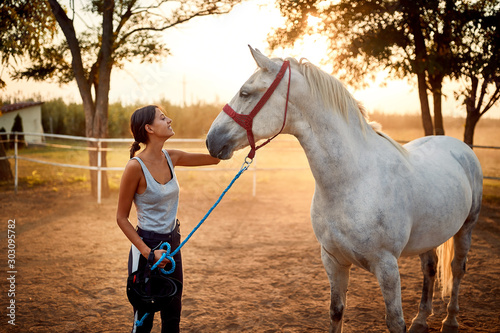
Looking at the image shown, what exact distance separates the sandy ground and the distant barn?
1450 centimetres

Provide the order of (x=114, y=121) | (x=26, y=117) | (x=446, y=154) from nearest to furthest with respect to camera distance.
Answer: (x=446, y=154)
(x=26, y=117)
(x=114, y=121)

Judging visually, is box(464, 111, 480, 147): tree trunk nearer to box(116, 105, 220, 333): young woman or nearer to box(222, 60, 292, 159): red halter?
box(222, 60, 292, 159): red halter

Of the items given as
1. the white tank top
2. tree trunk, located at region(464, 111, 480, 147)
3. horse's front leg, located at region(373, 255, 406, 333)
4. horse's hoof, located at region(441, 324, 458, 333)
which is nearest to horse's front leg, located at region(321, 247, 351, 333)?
horse's front leg, located at region(373, 255, 406, 333)

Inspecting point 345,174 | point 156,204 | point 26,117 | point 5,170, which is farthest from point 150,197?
point 26,117

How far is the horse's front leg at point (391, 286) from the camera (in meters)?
2.09

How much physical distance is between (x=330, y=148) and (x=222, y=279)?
2.51 meters

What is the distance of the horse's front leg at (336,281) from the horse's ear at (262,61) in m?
1.21

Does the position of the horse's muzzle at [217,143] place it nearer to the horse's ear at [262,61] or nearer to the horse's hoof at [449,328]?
the horse's ear at [262,61]

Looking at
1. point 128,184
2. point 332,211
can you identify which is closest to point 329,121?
point 332,211

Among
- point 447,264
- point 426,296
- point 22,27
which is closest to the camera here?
point 426,296

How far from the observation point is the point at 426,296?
308 cm

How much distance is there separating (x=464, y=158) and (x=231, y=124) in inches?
87.1

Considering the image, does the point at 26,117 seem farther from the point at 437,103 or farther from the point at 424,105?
the point at 437,103

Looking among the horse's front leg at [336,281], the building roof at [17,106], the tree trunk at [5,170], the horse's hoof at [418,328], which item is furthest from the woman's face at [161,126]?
the building roof at [17,106]
